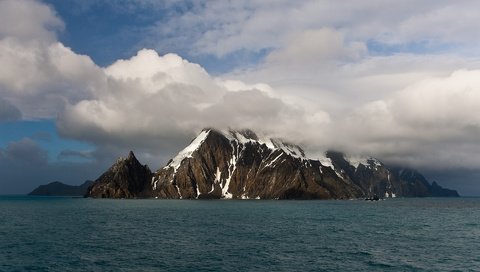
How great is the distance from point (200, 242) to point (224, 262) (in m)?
23.7

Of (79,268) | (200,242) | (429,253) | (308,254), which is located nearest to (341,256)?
(308,254)

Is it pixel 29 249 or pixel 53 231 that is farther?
pixel 53 231

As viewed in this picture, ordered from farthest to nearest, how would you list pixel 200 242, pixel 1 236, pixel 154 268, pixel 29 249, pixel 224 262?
pixel 1 236
pixel 200 242
pixel 29 249
pixel 224 262
pixel 154 268

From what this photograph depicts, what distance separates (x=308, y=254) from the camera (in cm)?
8244

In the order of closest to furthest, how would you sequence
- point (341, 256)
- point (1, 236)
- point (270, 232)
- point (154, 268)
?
1. point (154, 268)
2. point (341, 256)
3. point (1, 236)
4. point (270, 232)

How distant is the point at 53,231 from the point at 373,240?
84344mm

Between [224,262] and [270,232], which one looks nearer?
[224,262]

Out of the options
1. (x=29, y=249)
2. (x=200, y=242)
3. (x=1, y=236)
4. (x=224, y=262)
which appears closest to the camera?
(x=224, y=262)

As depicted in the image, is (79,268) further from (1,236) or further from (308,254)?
(1,236)

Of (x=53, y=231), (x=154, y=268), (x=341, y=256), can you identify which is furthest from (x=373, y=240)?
(x=53, y=231)

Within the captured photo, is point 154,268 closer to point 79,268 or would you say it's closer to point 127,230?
point 79,268

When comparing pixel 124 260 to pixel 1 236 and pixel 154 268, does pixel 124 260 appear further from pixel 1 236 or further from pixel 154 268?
pixel 1 236

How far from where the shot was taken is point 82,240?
329 feet

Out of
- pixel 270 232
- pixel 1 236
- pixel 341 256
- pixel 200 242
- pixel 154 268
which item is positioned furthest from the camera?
pixel 270 232
